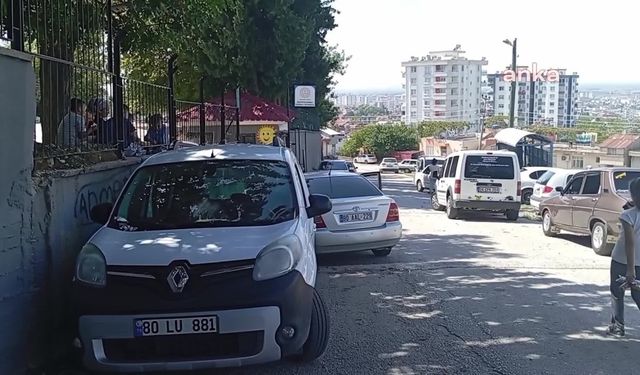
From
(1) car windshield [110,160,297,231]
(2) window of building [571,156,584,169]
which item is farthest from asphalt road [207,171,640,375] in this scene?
(2) window of building [571,156,584,169]

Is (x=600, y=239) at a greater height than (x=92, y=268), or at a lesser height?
lesser

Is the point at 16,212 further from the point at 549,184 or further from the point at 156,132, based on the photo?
the point at 549,184

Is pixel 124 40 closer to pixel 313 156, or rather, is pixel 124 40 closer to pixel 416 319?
pixel 416 319

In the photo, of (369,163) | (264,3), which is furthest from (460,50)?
(264,3)

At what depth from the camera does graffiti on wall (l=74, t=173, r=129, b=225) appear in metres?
6.50

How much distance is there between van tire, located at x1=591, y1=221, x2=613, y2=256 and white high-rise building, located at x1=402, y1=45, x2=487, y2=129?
147m

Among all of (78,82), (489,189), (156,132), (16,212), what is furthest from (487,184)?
(16,212)

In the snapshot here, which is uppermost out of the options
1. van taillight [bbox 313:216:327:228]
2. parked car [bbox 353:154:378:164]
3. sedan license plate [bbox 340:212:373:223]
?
sedan license plate [bbox 340:212:373:223]

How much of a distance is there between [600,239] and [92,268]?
969 centimetres

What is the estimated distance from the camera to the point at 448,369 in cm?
560

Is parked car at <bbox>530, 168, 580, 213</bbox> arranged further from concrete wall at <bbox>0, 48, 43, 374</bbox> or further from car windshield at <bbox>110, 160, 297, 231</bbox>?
concrete wall at <bbox>0, 48, 43, 374</bbox>

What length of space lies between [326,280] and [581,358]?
4322 millimetres

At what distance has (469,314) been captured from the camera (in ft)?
24.3

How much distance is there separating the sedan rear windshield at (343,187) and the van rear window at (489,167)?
812 cm
